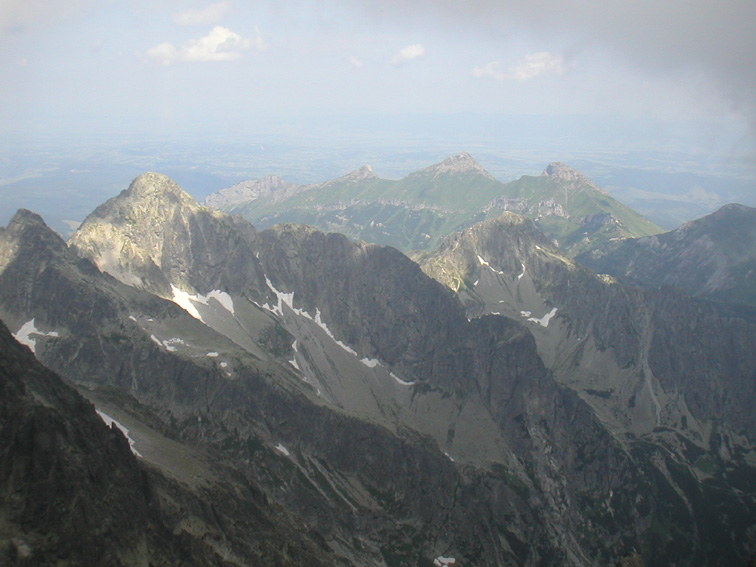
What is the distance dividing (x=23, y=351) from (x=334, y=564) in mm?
69260

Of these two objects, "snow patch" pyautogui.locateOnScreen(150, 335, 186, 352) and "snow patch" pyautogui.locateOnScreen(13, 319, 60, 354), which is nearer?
"snow patch" pyautogui.locateOnScreen(13, 319, 60, 354)

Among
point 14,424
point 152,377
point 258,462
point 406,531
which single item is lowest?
point 406,531

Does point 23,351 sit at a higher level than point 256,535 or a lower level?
higher

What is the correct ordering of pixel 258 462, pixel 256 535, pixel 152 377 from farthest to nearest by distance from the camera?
pixel 152 377
pixel 258 462
pixel 256 535

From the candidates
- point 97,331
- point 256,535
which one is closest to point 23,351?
point 256,535

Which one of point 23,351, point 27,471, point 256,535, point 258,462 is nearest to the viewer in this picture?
point 27,471

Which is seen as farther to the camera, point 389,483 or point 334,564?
point 389,483

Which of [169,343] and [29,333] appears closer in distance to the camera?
[29,333]

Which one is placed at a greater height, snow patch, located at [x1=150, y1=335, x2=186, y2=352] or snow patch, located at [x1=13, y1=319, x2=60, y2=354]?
snow patch, located at [x1=13, y1=319, x2=60, y2=354]

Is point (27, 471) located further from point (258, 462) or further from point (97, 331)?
point (97, 331)

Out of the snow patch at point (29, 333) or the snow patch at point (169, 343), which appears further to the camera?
the snow patch at point (169, 343)

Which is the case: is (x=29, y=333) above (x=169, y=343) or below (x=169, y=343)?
above

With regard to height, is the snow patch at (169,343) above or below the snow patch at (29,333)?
below

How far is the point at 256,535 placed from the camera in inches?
4063
